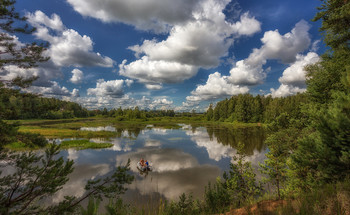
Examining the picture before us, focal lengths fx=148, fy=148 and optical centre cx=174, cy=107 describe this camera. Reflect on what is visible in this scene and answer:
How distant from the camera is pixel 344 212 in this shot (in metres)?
3.81

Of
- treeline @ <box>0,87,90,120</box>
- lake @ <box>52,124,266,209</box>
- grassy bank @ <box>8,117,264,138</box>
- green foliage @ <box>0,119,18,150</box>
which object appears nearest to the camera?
green foliage @ <box>0,119,18,150</box>

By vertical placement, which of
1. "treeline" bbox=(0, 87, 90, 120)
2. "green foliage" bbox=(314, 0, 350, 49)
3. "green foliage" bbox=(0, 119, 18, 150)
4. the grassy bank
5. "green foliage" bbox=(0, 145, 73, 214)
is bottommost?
the grassy bank

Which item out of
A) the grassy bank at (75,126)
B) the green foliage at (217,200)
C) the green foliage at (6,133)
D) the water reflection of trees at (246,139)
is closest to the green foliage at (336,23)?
the green foliage at (217,200)

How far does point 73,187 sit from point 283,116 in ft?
70.6

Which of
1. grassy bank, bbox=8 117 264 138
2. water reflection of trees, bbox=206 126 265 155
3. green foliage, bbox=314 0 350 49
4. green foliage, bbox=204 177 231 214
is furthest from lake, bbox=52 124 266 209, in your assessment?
green foliage, bbox=314 0 350 49

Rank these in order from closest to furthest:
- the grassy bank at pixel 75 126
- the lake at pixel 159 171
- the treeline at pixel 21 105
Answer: the treeline at pixel 21 105, the lake at pixel 159 171, the grassy bank at pixel 75 126

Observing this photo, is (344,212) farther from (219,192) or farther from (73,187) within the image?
(73,187)

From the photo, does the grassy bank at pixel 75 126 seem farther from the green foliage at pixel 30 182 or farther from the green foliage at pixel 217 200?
the green foliage at pixel 217 200

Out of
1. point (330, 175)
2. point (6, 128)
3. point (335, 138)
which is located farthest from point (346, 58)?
point (6, 128)

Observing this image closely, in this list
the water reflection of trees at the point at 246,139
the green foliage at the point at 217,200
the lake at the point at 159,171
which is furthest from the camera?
the water reflection of trees at the point at 246,139

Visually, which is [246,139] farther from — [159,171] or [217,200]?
[217,200]

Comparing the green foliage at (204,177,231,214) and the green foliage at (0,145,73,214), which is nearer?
the green foliage at (0,145,73,214)

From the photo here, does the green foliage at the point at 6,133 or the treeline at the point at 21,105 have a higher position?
the treeline at the point at 21,105

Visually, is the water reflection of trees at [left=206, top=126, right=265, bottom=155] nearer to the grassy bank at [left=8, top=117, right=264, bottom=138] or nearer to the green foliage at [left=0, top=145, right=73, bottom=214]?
the grassy bank at [left=8, top=117, right=264, bottom=138]
